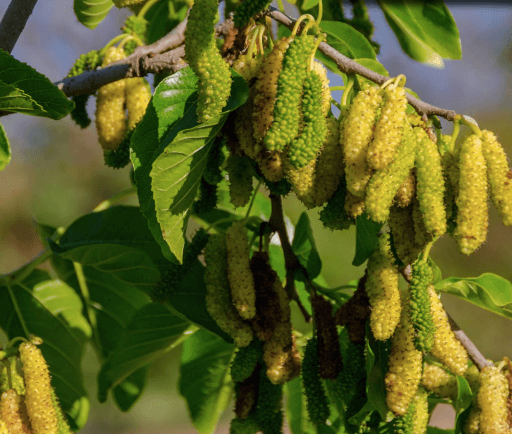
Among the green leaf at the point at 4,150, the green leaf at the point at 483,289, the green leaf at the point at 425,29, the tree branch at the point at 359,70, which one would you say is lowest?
the green leaf at the point at 4,150

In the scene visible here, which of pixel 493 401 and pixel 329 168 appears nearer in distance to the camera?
pixel 329 168

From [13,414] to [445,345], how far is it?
67cm

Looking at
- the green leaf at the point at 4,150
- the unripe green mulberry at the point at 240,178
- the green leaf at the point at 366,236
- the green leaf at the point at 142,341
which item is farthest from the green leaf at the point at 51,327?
the green leaf at the point at 366,236

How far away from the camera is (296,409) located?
1.34m

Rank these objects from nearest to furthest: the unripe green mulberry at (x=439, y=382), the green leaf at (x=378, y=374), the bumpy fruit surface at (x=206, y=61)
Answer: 1. the bumpy fruit surface at (x=206, y=61)
2. the green leaf at (x=378, y=374)
3. the unripe green mulberry at (x=439, y=382)

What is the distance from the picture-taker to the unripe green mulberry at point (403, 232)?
2.63 ft

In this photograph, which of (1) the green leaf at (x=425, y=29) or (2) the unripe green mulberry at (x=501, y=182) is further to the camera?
(1) the green leaf at (x=425, y=29)

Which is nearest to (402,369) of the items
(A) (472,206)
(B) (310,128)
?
(A) (472,206)

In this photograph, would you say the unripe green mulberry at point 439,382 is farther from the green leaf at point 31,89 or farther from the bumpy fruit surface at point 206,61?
the green leaf at point 31,89

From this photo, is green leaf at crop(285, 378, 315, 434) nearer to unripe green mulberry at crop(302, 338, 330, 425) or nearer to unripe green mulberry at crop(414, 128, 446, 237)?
unripe green mulberry at crop(302, 338, 330, 425)

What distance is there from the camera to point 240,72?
86 centimetres

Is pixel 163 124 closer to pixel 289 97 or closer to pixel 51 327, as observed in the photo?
pixel 289 97

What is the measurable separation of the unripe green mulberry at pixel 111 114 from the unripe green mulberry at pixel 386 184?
446 mm

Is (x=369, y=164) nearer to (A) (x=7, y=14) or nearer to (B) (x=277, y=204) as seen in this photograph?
(B) (x=277, y=204)
